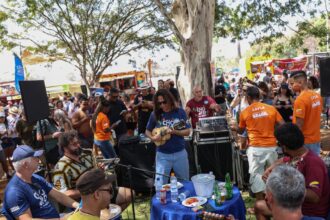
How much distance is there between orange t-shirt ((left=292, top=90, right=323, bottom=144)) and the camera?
4258 mm

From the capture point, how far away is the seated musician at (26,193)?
117 inches

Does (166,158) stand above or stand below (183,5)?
below

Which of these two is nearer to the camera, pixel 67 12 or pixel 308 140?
pixel 308 140

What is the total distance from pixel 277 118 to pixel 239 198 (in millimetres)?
1576

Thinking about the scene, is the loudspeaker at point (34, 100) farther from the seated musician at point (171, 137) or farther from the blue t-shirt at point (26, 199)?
the seated musician at point (171, 137)

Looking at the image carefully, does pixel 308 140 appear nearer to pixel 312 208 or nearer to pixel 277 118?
pixel 277 118

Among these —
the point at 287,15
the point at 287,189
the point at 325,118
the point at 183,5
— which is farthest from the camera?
the point at 325,118

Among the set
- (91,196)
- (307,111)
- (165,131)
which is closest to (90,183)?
(91,196)

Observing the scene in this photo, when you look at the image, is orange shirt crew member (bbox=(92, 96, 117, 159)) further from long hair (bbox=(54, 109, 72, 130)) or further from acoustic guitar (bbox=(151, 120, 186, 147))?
acoustic guitar (bbox=(151, 120, 186, 147))

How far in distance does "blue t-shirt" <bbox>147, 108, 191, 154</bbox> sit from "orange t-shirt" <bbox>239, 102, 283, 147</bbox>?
92 centimetres

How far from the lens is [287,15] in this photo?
33.4 ft

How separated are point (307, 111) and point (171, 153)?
1911 mm

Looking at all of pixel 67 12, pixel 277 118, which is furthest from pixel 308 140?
pixel 67 12

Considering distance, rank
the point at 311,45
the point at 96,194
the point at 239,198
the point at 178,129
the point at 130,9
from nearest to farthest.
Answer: the point at 96,194 → the point at 239,198 → the point at 178,129 → the point at 130,9 → the point at 311,45
